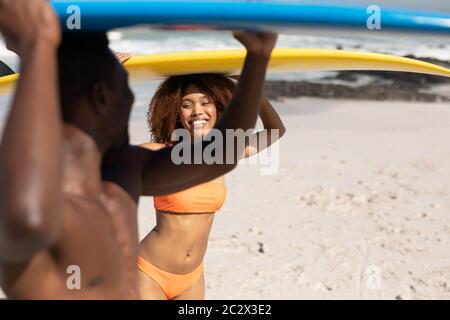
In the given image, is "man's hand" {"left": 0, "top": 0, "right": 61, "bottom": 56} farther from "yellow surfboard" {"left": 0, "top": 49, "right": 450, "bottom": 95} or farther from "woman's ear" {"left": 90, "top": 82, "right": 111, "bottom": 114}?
"yellow surfboard" {"left": 0, "top": 49, "right": 450, "bottom": 95}

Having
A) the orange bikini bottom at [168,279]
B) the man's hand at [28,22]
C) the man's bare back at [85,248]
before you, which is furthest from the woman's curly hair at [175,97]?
the man's hand at [28,22]

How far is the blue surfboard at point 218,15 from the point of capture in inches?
60.1

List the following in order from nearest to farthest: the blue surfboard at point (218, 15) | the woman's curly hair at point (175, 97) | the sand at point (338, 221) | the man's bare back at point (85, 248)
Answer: the man's bare back at point (85, 248) < the blue surfboard at point (218, 15) < the woman's curly hair at point (175, 97) < the sand at point (338, 221)

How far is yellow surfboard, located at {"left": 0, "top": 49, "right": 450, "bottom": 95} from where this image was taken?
2.79m

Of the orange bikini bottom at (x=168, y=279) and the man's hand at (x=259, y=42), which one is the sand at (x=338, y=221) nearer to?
the orange bikini bottom at (x=168, y=279)

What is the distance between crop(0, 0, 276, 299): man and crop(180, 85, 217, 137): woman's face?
1452 mm

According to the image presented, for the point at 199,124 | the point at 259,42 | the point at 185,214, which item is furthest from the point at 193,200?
the point at 259,42

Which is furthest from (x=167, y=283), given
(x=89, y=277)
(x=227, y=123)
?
(x=89, y=277)

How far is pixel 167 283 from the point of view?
3.19 meters

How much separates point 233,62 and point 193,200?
0.71 m

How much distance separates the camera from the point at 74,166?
1351mm

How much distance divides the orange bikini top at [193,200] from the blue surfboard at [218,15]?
1.61 metres

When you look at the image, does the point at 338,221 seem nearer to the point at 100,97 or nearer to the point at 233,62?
the point at 233,62

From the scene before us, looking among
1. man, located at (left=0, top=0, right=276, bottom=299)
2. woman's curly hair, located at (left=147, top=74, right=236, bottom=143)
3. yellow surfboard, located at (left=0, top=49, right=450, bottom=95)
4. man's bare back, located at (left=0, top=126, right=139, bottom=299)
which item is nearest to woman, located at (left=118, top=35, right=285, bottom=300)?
woman's curly hair, located at (left=147, top=74, right=236, bottom=143)
